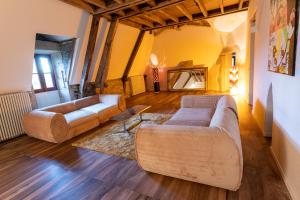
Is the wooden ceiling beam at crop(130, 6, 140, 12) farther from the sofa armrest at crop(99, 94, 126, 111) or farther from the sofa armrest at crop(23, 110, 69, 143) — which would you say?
the sofa armrest at crop(23, 110, 69, 143)

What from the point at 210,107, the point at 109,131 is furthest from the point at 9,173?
the point at 210,107

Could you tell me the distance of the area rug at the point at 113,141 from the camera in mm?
2620

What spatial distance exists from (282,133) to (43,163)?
3.19 metres

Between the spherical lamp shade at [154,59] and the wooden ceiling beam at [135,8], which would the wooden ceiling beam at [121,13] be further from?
the spherical lamp shade at [154,59]

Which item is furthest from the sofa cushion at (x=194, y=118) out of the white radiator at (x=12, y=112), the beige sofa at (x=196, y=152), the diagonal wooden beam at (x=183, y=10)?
the white radiator at (x=12, y=112)

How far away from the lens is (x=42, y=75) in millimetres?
4691

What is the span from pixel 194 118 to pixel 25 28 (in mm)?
3422

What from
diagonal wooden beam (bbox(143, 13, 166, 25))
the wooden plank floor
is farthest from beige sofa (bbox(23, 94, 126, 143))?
diagonal wooden beam (bbox(143, 13, 166, 25))

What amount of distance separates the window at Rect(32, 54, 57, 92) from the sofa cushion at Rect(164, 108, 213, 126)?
4017 millimetres

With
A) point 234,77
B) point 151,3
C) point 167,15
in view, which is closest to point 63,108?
point 151,3

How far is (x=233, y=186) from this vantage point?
5.19ft

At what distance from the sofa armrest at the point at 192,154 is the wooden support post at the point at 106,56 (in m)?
3.42

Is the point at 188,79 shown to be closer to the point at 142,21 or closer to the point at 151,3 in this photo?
the point at 142,21

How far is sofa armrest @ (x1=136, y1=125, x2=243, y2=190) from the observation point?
1.51 m
